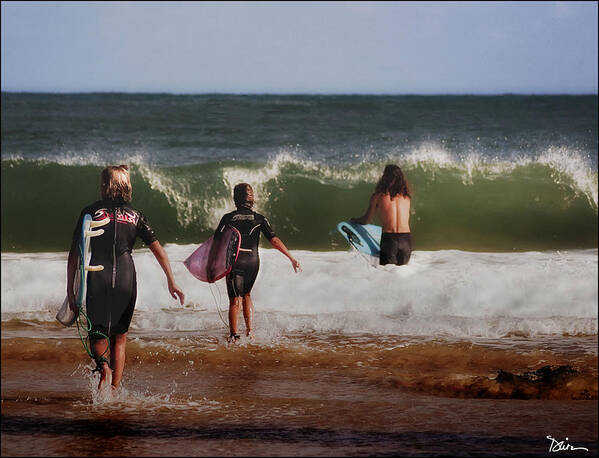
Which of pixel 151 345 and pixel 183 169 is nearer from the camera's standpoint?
pixel 151 345

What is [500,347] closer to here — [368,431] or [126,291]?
[368,431]

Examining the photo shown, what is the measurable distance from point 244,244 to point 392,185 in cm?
208

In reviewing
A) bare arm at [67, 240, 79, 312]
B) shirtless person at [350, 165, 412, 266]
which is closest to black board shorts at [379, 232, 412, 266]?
shirtless person at [350, 165, 412, 266]

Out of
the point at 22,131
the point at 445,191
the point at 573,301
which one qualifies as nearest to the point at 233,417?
the point at 573,301

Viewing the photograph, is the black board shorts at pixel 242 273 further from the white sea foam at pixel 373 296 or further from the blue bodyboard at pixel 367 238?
the blue bodyboard at pixel 367 238

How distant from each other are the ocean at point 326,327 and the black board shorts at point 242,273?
36 cm

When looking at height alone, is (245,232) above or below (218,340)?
above

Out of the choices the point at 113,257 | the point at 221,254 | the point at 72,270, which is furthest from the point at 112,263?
the point at 221,254

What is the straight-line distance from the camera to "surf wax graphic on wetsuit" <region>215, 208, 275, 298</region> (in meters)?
4.95

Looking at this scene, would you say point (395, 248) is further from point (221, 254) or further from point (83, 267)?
point (83, 267)

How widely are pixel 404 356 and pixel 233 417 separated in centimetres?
155

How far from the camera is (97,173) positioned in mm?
14117

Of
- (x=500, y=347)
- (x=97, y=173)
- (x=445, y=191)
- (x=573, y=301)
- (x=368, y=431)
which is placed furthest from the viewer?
(x=97, y=173)
